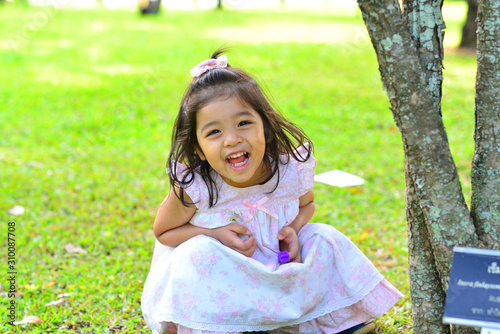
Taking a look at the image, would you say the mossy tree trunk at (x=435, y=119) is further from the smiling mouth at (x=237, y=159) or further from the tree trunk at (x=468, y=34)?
the tree trunk at (x=468, y=34)

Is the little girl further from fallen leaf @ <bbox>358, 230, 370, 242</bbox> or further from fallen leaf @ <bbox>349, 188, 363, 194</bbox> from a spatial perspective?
fallen leaf @ <bbox>349, 188, 363, 194</bbox>

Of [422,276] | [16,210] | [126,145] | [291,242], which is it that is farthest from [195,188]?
[126,145]

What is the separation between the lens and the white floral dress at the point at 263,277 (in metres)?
2.25

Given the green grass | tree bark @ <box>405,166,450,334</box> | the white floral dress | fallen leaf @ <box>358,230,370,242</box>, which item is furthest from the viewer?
fallen leaf @ <box>358,230,370,242</box>

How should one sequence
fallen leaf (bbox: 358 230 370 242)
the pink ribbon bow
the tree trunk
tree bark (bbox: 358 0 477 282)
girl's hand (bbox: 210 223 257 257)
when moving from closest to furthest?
tree bark (bbox: 358 0 477 282), girl's hand (bbox: 210 223 257 257), the pink ribbon bow, fallen leaf (bbox: 358 230 370 242), the tree trunk

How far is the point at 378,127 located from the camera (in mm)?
5875

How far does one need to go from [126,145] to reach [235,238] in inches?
127

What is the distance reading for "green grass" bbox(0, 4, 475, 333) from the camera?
3.12 metres

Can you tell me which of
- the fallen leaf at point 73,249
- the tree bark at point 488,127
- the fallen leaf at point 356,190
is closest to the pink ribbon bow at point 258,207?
the tree bark at point 488,127

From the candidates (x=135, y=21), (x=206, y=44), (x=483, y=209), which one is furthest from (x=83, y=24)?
(x=483, y=209)

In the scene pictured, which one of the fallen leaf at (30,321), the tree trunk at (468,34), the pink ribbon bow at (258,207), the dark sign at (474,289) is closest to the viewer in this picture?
the dark sign at (474,289)

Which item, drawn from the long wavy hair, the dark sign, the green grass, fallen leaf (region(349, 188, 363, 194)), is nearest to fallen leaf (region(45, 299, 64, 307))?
the green grass

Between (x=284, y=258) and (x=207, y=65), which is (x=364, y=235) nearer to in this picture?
(x=284, y=258)

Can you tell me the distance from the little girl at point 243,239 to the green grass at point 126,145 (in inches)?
14.6
